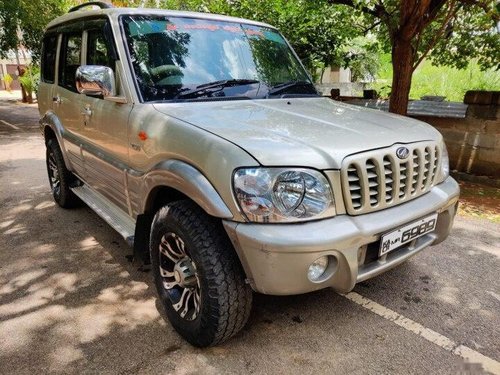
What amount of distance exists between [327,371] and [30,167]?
630 centimetres

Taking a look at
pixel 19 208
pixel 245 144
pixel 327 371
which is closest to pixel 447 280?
pixel 327 371

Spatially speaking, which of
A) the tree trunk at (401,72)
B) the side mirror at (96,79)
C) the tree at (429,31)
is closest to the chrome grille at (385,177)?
the side mirror at (96,79)

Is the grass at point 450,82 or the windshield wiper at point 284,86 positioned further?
the grass at point 450,82

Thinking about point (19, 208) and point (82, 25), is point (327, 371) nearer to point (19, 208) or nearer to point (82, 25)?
point (82, 25)

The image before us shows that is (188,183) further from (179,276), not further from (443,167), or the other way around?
(443,167)

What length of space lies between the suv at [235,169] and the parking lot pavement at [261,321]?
0.87ft

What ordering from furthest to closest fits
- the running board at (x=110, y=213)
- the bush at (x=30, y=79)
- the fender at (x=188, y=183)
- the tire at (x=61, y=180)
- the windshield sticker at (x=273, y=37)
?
the bush at (x=30, y=79) < the tire at (x=61, y=180) < the windshield sticker at (x=273, y=37) < the running board at (x=110, y=213) < the fender at (x=188, y=183)

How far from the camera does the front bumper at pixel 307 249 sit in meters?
1.84

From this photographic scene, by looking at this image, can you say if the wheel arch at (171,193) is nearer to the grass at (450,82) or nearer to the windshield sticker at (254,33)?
the windshield sticker at (254,33)

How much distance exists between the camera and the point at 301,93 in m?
3.26

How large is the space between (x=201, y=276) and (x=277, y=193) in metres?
0.61

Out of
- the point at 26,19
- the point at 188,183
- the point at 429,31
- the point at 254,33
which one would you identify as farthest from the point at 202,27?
the point at 26,19

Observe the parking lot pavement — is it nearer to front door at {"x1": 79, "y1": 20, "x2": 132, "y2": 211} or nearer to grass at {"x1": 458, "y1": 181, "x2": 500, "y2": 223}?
front door at {"x1": 79, "y1": 20, "x2": 132, "y2": 211}

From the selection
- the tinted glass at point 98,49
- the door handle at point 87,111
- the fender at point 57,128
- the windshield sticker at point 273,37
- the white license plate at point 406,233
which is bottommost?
the white license plate at point 406,233
